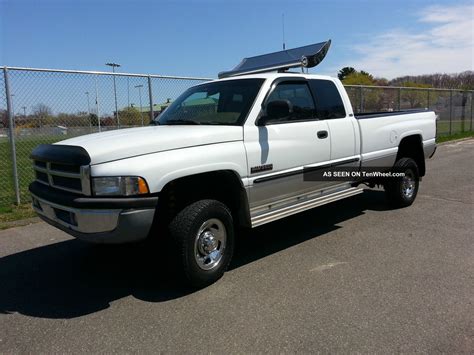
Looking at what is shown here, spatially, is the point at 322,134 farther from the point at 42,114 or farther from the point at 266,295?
the point at 42,114

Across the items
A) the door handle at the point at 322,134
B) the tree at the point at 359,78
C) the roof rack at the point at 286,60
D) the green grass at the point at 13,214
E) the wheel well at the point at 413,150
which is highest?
the tree at the point at 359,78

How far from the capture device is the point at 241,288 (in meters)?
4.06

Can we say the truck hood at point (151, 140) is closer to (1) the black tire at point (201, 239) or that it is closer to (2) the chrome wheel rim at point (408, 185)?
(1) the black tire at point (201, 239)

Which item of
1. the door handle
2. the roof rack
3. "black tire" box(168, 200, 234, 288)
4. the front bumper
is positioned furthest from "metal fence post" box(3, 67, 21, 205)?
the door handle

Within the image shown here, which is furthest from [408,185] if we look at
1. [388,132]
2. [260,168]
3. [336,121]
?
[260,168]

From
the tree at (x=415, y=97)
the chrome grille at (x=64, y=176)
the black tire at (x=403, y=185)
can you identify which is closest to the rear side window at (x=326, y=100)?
the black tire at (x=403, y=185)

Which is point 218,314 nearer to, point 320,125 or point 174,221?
point 174,221

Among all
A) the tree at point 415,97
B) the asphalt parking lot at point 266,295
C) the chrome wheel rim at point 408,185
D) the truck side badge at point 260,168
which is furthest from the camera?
the tree at point 415,97

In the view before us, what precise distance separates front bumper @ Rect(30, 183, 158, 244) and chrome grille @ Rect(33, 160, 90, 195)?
0.10 metres

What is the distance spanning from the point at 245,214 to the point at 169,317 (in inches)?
54.1

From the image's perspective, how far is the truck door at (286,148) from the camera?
448 cm

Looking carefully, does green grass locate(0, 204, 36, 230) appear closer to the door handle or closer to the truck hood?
the truck hood

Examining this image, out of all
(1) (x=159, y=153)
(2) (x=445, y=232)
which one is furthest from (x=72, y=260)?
(2) (x=445, y=232)

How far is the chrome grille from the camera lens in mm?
3568
